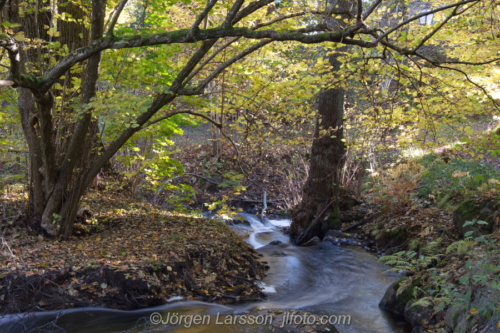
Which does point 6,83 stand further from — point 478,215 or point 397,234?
point 397,234

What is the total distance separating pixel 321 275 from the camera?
7.87m

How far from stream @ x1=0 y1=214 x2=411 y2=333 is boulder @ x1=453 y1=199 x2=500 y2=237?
163cm

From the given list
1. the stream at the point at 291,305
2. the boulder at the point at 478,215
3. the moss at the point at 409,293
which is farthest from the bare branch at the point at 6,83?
the boulder at the point at 478,215

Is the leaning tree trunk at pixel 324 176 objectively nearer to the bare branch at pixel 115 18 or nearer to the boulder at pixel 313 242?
the boulder at pixel 313 242

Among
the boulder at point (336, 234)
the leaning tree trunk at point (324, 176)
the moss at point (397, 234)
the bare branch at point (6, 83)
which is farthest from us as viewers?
the leaning tree trunk at point (324, 176)

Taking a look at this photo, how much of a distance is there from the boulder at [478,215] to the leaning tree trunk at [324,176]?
396cm

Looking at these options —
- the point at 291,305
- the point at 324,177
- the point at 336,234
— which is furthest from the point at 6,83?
the point at 336,234

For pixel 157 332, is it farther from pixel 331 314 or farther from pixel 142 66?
pixel 142 66

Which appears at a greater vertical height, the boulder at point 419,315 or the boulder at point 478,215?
the boulder at point 478,215

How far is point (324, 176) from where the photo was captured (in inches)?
418

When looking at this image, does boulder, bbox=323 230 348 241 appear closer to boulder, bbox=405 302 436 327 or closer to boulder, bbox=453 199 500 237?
boulder, bbox=453 199 500 237

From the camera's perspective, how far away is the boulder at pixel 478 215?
19.9 feet

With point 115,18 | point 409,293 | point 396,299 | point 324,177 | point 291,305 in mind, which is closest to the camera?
point 115,18

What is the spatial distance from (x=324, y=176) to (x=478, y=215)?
4.64m
